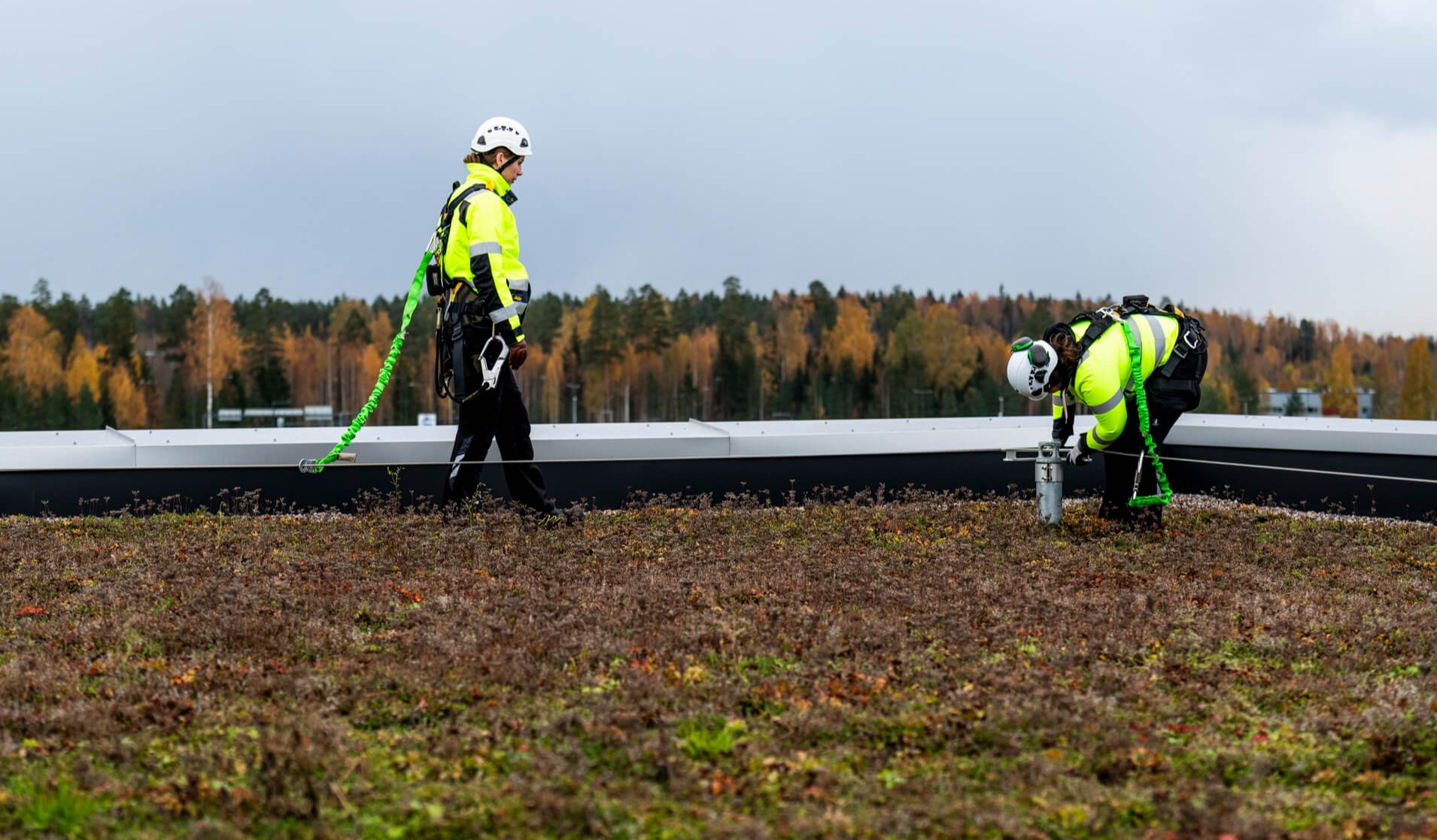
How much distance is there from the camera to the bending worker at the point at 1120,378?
934 centimetres

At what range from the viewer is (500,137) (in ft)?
32.3

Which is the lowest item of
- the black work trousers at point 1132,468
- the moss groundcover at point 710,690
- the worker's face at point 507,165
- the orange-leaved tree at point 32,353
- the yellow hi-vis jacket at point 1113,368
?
the moss groundcover at point 710,690

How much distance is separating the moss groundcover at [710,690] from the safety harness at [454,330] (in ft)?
3.92

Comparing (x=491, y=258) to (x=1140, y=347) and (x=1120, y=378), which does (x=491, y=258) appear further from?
(x=1140, y=347)

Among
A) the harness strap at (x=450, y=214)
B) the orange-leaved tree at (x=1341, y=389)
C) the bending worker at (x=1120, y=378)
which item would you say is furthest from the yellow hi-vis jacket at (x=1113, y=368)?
the orange-leaved tree at (x=1341, y=389)

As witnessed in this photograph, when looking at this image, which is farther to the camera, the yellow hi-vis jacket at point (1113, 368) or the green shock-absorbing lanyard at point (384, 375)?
the green shock-absorbing lanyard at point (384, 375)

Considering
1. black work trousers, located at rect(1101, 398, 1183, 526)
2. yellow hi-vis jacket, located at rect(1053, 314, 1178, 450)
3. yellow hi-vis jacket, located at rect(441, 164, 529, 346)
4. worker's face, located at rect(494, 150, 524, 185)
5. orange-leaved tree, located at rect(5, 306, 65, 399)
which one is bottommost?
black work trousers, located at rect(1101, 398, 1183, 526)

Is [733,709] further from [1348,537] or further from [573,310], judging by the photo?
[573,310]

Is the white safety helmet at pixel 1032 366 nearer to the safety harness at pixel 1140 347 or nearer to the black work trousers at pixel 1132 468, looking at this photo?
the safety harness at pixel 1140 347

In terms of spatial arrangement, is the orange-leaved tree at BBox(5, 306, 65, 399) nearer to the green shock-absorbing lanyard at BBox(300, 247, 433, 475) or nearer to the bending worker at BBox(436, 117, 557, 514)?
the green shock-absorbing lanyard at BBox(300, 247, 433, 475)

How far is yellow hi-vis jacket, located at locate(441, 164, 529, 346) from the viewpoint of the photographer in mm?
9484

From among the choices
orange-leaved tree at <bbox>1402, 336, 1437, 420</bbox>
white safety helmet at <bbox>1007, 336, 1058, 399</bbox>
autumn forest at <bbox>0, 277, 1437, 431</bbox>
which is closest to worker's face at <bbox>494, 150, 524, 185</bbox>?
white safety helmet at <bbox>1007, 336, 1058, 399</bbox>

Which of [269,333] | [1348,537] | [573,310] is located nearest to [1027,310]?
[573,310]

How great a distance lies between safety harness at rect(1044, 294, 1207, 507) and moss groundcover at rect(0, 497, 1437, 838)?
0.81m
